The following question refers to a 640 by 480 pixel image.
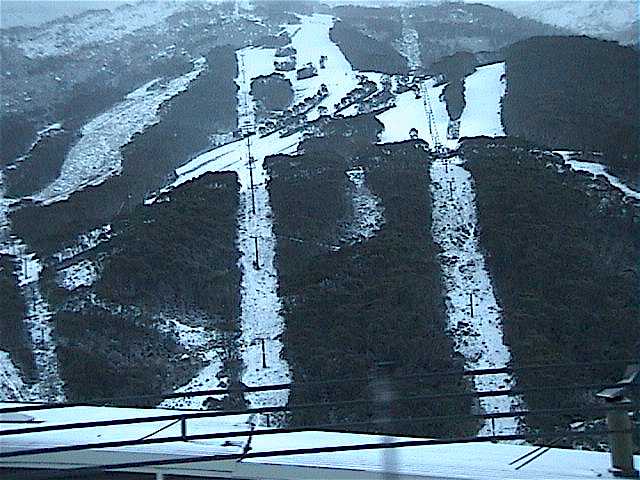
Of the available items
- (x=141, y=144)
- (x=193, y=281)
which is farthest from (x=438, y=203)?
(x=141, y=144)

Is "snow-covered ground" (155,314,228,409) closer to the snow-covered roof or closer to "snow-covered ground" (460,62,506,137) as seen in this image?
the snow-covered roof

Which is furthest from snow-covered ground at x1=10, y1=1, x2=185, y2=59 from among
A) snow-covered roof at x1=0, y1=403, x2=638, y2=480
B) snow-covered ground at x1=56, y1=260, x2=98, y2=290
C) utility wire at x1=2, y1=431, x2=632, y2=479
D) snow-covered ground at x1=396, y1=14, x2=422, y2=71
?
utility wire at x1=2, y1=431, x2=632, y2=479

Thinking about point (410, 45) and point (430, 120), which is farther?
point (410, 45)

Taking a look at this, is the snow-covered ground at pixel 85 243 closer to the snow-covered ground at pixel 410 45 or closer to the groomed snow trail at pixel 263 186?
the groomed snow trail at pixel 263 186

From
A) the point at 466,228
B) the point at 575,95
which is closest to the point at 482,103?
the point at 575,95

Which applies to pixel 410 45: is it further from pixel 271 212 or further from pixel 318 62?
pixel 271 212

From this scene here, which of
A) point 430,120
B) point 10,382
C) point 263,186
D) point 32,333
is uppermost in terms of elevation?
point 430,120

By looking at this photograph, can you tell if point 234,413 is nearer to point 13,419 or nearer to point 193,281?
point 13,419
